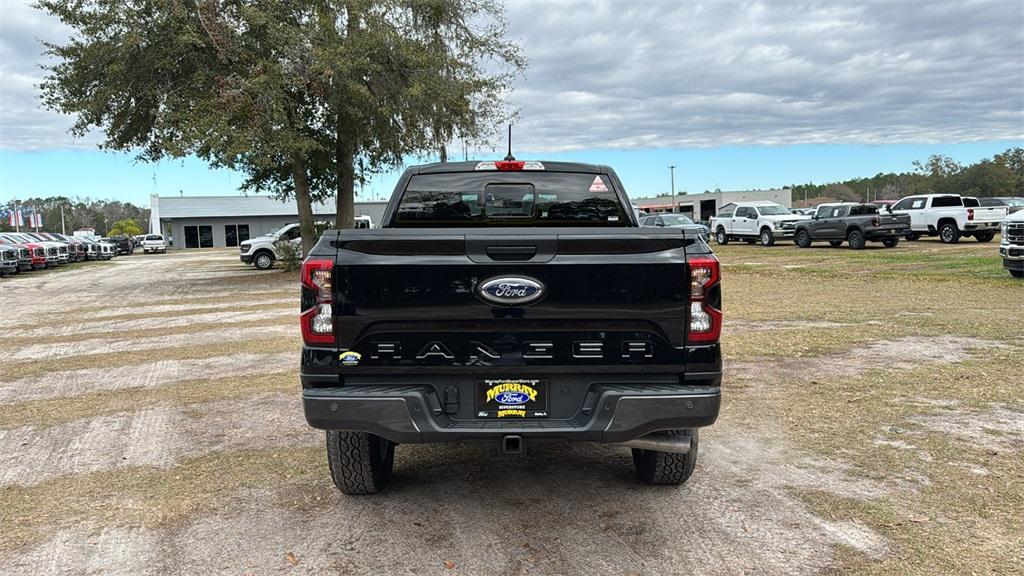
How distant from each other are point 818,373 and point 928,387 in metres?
0.98

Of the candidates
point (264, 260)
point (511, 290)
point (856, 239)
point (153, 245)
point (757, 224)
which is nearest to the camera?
point (511, 290)

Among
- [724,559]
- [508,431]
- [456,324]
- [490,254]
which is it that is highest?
[490,254]

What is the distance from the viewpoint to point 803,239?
2917cm

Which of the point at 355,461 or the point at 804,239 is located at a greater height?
the point at 804,239

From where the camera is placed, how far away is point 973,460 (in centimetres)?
478

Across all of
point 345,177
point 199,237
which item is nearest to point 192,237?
point 199,237

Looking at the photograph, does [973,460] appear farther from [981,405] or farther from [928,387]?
[928,387]

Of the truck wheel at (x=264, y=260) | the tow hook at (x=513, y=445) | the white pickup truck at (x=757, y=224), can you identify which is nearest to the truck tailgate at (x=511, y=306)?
the tow hook at (x=513, y=445)

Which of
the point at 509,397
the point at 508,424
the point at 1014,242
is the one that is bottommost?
the point at 508,424

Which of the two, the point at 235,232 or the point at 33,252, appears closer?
the point at 33,252

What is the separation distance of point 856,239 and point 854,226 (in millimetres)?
459

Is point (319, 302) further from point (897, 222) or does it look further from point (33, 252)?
point (33, 252)

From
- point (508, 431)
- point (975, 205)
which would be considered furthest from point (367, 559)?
point (975, 205)

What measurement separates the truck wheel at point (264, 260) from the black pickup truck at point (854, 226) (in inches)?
788
